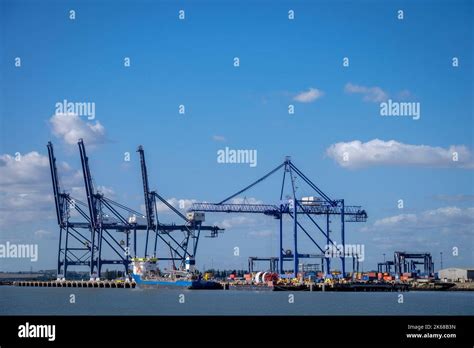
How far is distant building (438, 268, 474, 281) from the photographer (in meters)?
128

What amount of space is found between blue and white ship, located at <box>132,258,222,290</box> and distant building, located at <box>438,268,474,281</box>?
156ft

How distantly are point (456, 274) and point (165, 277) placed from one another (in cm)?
5564

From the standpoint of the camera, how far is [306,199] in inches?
3986

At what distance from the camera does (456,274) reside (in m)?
131

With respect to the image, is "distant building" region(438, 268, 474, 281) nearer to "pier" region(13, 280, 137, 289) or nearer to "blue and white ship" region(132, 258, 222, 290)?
"blue and white ship" region(132, 258, 222, 290)

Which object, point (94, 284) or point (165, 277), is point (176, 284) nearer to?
point (165, 277)

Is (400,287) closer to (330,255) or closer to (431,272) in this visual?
(330,255)
